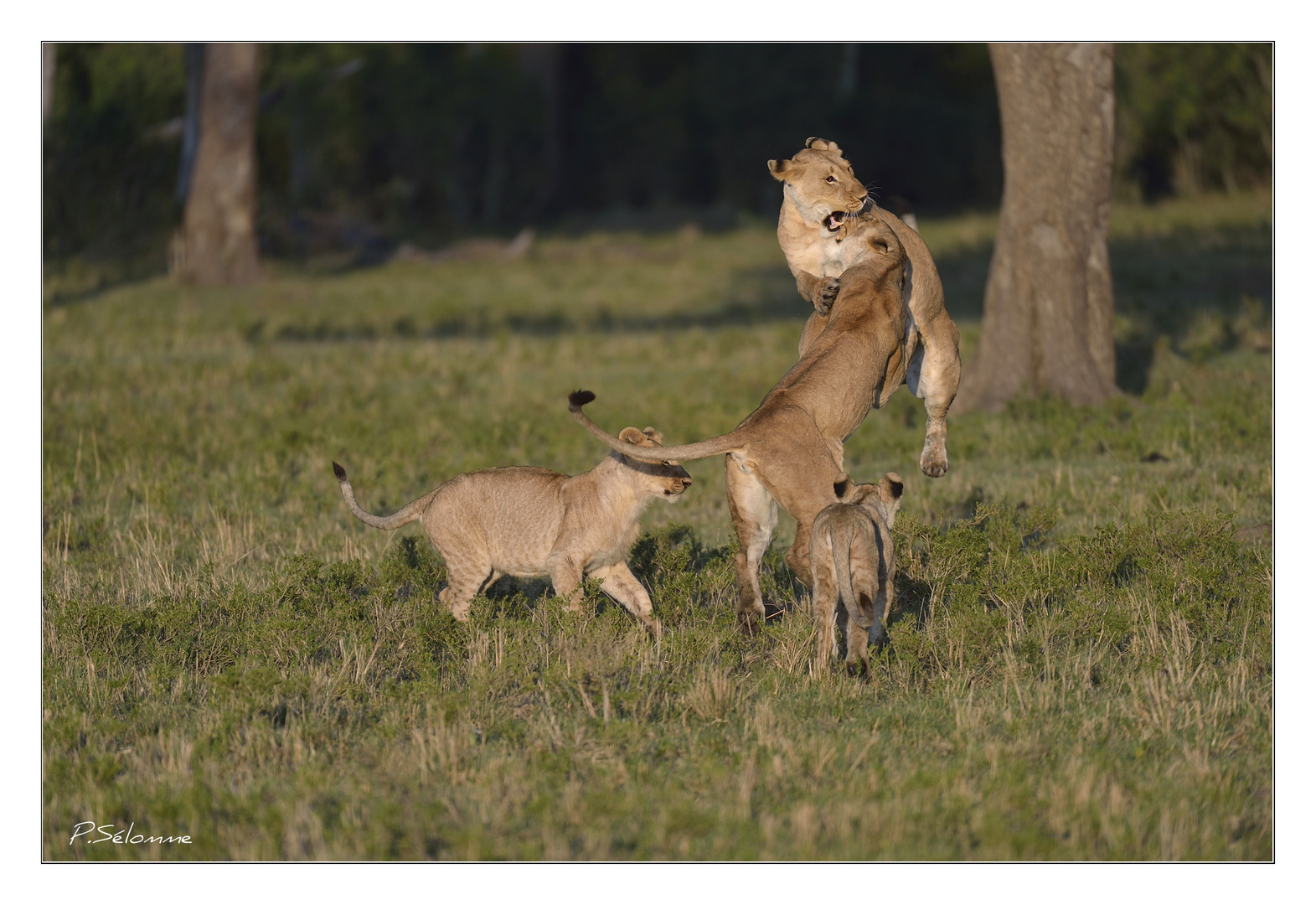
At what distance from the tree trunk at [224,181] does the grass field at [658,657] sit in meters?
10.1

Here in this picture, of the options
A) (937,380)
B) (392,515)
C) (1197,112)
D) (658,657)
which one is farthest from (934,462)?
(1197,112)

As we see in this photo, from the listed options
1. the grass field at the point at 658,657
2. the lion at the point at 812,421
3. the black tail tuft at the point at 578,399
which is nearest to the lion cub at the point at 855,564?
the lion at the point at 812,421

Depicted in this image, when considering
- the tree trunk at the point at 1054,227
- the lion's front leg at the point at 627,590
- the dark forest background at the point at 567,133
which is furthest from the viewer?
the dark forest background at the point at 567,133

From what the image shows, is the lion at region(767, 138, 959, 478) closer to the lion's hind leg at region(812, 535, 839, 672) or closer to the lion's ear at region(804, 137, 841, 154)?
the lion's ear at region(804, 137, 841, 154)

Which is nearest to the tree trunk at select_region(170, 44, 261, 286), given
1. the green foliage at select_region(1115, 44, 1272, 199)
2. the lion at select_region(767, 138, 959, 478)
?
the green foliage at select_region(1115, 44, 1272, 199)

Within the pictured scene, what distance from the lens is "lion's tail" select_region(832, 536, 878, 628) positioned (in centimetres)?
517

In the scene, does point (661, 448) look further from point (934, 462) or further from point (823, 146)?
point (823, 146)

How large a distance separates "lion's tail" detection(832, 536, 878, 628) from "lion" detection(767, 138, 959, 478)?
1.20 meters

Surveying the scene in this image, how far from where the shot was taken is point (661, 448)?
543 cm

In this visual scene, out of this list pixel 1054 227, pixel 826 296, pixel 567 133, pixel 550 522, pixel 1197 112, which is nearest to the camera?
pixel 826 296

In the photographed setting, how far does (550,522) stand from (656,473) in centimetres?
58

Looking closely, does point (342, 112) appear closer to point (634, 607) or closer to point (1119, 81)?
point (1119, 81)

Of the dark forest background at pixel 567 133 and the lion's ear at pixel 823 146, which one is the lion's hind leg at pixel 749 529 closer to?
the lion's ear at pixel 823 146

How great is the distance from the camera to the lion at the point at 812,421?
5.39 m
